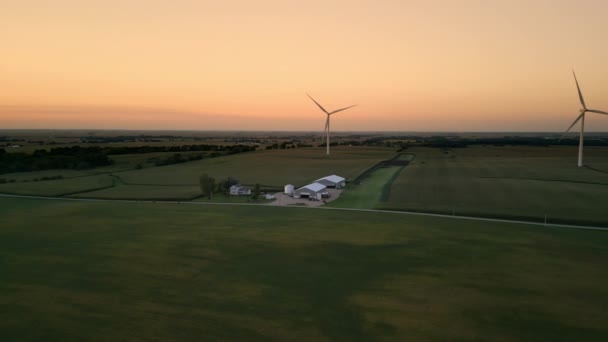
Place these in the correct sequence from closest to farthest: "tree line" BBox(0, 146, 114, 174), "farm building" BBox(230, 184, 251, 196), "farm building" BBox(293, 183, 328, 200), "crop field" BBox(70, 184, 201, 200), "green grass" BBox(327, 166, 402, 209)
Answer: "green grass" BBox(327, 166, 402, 209) → "farm building" BBox(293, 183, 328, 200) → "crop field" BBox(70, 184, 201, 200) → "farm building" BBox(230, 184, 251, 196) → "tree line" BBox(0, 146, 114, 174)

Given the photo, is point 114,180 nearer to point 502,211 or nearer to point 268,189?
point 268,189

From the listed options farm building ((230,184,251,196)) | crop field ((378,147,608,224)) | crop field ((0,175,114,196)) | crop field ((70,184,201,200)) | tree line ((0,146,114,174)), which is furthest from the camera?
tree line ((0,146,114,174))

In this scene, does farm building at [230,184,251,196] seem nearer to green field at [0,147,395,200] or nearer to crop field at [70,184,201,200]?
crop field at [70,184,201,200]

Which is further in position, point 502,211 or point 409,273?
point 502,211

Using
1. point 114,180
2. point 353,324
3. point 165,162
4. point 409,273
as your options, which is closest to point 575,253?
point 409,273

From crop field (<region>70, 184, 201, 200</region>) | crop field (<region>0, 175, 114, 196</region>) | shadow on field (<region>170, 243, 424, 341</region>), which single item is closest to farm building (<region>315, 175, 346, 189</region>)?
crop field (<region>70, 184, 201, 200</region>)

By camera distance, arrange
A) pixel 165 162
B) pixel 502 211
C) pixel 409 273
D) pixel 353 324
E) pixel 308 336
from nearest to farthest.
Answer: pixel 308 336 → pixel 353 324 → pixel 409 273 → pixel 502 211 → pixel 165 162

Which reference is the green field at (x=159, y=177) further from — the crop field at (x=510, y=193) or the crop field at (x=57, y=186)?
the crop field at (x=510, y=193)
